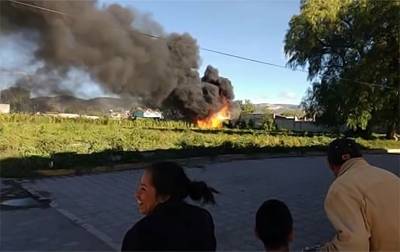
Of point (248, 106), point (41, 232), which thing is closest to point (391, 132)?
point (41, 232)

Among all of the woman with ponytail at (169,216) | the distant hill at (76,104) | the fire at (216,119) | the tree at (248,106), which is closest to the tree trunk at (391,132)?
the fire at (216,119)

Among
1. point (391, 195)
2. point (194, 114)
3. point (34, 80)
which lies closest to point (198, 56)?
point (194, 114)

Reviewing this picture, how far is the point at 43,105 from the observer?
34.8m

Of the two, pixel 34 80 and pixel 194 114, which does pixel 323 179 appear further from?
pixel 194 114

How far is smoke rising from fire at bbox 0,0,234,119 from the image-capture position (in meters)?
26.3

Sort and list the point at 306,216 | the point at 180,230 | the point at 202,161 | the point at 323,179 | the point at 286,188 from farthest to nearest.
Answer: the point at 202,161, the point at 323,179, the point at 286,188, the point at 306,216, the point at 180,230

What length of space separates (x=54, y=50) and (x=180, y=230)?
28172mm

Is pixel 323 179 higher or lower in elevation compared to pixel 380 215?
lower

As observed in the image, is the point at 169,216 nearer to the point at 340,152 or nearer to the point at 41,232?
the point at 340,152

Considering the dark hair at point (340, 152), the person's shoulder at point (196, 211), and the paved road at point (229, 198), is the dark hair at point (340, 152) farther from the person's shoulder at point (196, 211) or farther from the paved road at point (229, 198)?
the paved road at point (229, 198)

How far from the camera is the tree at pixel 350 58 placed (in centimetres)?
2803

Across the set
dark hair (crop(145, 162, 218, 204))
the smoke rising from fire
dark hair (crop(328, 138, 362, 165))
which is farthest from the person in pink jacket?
the smoke rising from fire

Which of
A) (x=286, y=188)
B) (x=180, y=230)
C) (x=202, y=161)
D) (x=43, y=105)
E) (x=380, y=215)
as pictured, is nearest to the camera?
(x=180, y=230)

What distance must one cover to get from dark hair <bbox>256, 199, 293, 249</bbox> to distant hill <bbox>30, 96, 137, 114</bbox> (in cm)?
3309
